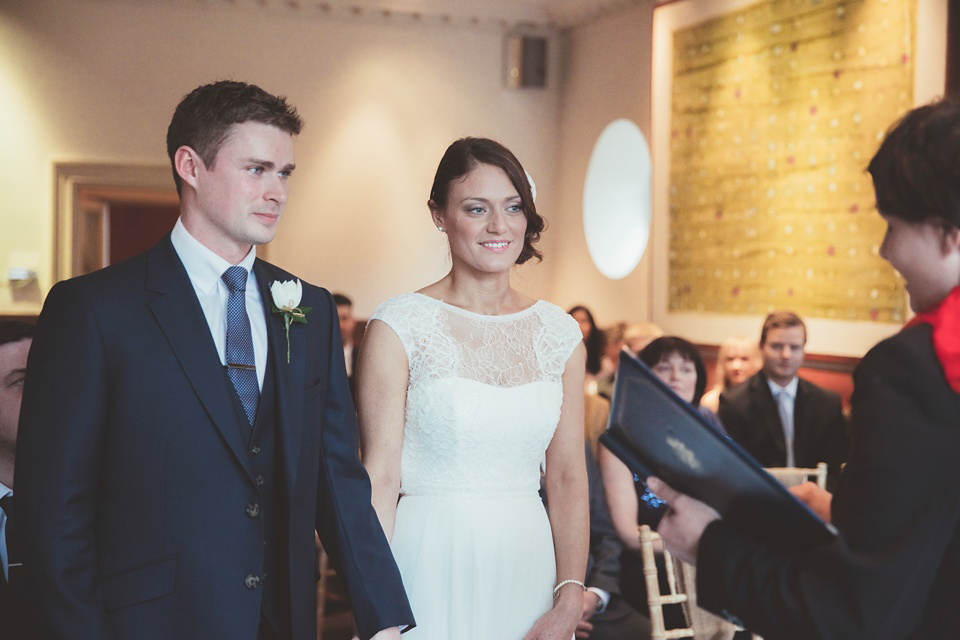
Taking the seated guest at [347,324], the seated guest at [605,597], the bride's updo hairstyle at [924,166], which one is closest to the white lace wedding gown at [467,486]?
the seated guest at [605,597]

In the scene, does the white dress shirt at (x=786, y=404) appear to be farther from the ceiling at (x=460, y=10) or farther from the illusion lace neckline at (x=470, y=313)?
the ceiling at (x=460, y=10)

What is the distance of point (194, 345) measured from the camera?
6.28 ft

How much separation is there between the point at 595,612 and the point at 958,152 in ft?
8.28

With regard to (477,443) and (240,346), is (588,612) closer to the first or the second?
(477,443)

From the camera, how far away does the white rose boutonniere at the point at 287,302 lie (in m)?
2.06

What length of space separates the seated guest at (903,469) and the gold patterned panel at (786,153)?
4.61 metres

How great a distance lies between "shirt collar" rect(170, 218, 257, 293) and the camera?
6.61 ft

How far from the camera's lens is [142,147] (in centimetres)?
900

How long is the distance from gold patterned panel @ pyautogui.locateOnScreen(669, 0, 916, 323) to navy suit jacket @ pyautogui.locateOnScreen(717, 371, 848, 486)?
2.07 ft

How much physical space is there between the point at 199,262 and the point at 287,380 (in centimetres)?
29

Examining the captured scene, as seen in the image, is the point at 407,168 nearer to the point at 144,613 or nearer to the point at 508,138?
the point at 508,138

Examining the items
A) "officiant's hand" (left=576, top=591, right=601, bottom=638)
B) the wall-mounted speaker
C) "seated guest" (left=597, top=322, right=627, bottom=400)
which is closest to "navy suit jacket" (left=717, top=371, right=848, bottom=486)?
"seated guest" (left=597, top=322, right=627, bottom=400)

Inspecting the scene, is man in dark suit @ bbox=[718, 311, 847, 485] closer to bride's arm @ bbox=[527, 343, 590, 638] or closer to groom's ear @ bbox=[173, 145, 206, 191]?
bride's arm @ bbox=[527, 343, 590, 638]

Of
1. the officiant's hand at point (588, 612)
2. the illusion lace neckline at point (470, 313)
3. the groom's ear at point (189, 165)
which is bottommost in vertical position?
the officiant's hand at point (588, 612)
